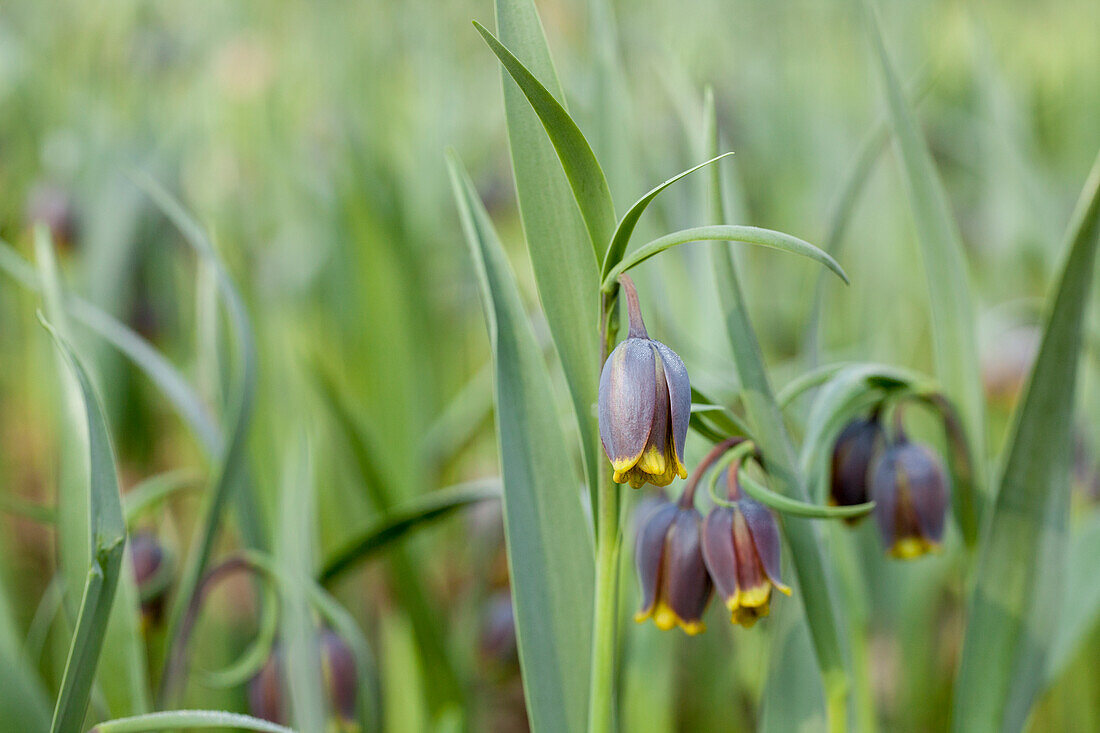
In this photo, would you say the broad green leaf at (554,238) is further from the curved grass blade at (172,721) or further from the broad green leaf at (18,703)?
the broad green leaf at (18,703)

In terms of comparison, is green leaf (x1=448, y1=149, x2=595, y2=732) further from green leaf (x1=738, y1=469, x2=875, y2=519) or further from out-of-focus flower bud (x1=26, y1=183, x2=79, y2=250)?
out-of-focus flower bud (x1=26, y1=183, x2=79, y2=250)

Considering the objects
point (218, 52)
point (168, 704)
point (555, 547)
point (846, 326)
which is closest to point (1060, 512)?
point (555, 547)

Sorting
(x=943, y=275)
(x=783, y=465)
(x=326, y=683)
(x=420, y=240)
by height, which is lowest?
(x=326, y=683)

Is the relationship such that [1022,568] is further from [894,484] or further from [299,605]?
[299,605]

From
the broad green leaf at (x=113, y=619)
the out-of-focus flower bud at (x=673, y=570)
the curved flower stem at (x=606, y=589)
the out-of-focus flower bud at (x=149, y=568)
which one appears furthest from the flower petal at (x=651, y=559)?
the out-of-focus flower bud at (x=149, y=568)

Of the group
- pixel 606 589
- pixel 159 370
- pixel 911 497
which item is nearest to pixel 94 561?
pixel 606 589
